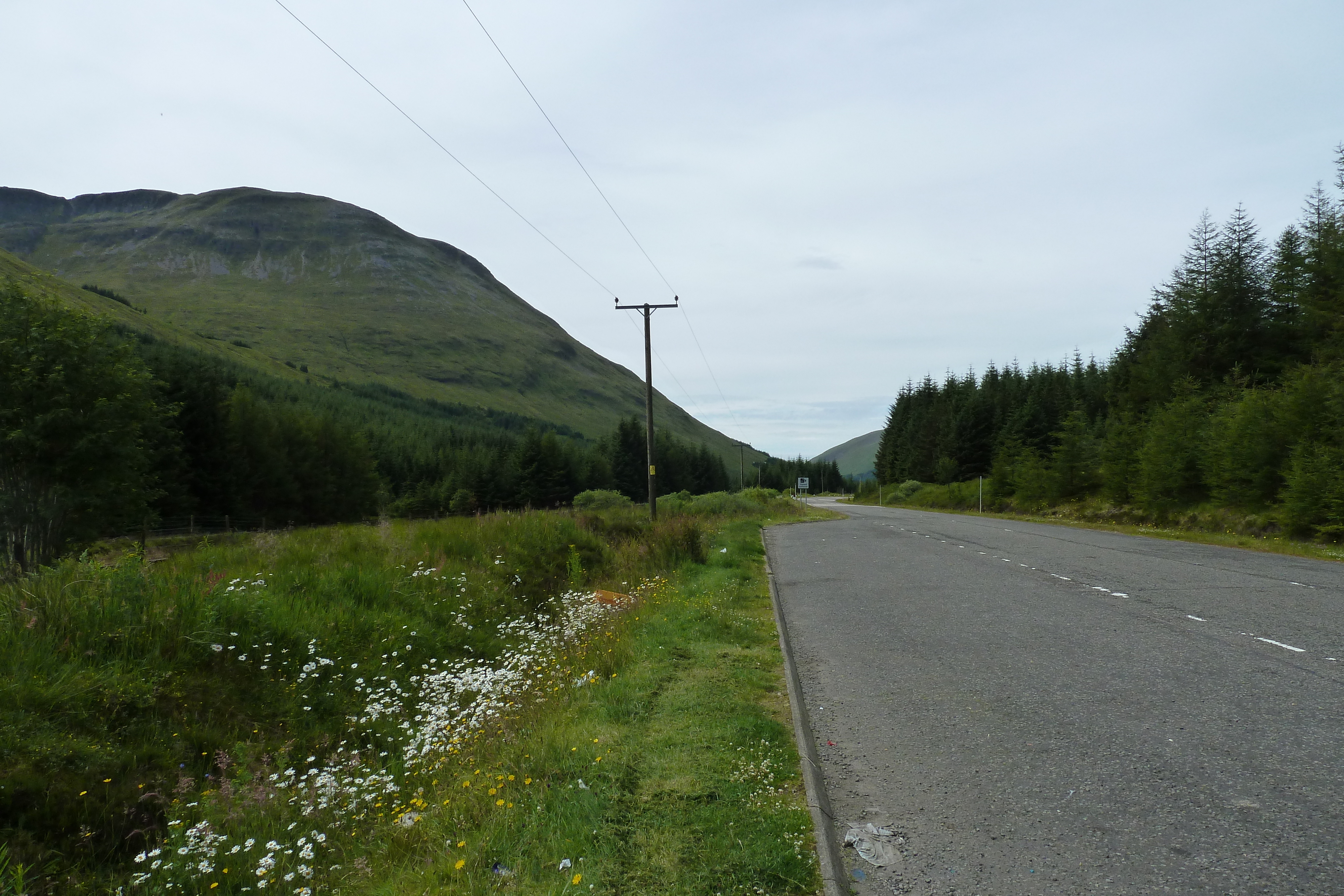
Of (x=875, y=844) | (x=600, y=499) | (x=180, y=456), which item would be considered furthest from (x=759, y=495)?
(x=875, y=844)

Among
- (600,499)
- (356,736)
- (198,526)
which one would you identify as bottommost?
(198,526)

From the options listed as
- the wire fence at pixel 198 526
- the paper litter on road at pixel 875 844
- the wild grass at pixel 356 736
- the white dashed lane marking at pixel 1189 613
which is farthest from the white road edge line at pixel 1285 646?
the wire fence at pixel 198 526

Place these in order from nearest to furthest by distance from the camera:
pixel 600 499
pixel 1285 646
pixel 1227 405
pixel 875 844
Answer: pixel 875 844 < pixel 1285 646 < pixel 1227 405 < pixel 600 499

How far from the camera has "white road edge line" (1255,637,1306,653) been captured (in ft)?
22.9

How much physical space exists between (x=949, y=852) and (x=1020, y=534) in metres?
22.6

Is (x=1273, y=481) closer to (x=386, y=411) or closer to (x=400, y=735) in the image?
(x=400, y=735)

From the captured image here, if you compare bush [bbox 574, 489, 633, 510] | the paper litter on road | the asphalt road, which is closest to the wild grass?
the paper litter on road

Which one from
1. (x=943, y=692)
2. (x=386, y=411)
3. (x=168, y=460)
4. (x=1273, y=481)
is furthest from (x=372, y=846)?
(x=386, y=411)

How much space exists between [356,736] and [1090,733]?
242 inches

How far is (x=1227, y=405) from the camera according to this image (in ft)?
90.3

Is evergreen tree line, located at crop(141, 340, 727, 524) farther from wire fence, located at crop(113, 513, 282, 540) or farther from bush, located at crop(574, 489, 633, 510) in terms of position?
bush, located at crop(574, 489, 633, 510)

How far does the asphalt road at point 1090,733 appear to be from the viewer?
11.4ft

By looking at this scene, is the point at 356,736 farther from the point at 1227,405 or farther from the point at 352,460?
the point at 352,460

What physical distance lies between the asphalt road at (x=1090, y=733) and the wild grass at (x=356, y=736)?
0.70 meters
